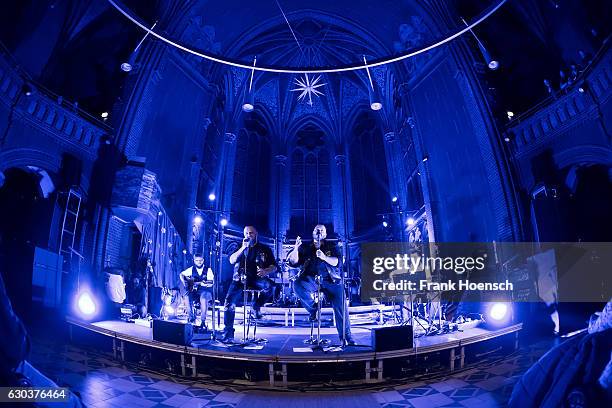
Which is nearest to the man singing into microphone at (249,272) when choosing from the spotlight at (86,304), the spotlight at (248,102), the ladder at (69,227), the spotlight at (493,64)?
the spotlight at (86,304)

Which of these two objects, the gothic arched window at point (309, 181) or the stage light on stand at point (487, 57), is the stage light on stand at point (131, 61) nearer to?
the gothic arched window at point (309, 181)

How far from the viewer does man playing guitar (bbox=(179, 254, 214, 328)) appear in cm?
548

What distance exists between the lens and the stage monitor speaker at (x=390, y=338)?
11.6ft

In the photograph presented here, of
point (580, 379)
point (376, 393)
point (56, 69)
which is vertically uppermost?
point (56, 69)

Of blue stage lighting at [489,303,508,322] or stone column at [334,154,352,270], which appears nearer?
blue stage lighting at [489,303,508,322]

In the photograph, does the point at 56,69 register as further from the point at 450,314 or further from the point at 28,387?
the point at 450,314

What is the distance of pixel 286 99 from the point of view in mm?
9086

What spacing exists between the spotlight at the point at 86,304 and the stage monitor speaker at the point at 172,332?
70cm

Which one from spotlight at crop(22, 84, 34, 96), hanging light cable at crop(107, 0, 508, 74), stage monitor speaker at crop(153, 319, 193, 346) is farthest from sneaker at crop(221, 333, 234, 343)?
hanging light cable at crop(107, 0, 508, 74)

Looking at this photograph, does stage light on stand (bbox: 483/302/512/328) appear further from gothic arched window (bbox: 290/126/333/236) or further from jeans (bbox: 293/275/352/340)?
gothic arched window (bbox: 290/126/333/236)

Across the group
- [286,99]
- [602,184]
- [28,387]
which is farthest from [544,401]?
[286,99]

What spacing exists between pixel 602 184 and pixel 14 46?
704 cm

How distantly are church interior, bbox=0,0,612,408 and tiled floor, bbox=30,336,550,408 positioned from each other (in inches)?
1.0

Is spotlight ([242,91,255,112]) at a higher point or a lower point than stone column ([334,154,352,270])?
higher
